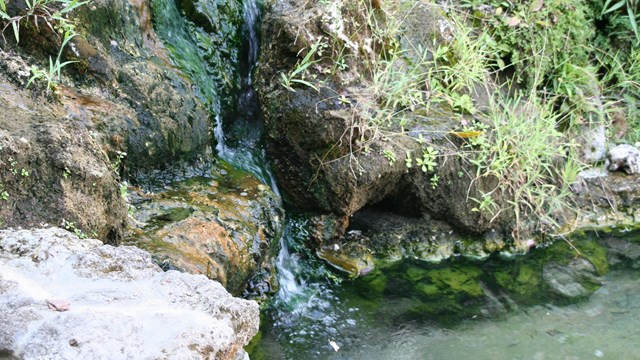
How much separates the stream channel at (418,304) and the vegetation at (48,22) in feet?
3.15

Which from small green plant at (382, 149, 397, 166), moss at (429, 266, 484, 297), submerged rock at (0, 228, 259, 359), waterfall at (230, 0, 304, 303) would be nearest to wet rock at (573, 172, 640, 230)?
moss at (429, 266, 484, 297)

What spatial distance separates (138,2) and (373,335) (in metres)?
2.63

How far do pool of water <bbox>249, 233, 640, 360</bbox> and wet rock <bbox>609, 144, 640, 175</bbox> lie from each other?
1214mm

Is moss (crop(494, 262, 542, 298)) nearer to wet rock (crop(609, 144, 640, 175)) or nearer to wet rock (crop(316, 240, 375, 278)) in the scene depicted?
wet rock (crop(316, 240, 375, 278))

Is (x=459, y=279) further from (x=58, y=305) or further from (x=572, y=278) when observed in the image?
(x=58, y=305)

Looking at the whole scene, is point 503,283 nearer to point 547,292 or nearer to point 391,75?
point 547,292

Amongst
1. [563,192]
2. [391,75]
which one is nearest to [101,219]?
[391,75]

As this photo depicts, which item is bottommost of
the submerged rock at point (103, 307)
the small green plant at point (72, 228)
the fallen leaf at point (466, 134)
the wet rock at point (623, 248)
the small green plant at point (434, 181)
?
the wet rock at point (623, 248)

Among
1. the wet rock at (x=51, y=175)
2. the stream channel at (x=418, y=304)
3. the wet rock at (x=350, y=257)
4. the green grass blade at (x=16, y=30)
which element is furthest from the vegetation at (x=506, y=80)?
the wet rock at (x=51, y=175)

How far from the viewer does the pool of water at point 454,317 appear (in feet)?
11.8

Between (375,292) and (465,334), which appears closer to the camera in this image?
(465,334)

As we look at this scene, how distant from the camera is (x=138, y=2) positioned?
4.00 m

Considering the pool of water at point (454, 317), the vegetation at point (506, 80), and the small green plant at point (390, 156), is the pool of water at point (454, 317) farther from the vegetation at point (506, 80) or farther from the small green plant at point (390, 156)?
the small green plant at point (390, 156)

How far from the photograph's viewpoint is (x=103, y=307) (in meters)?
1.70
